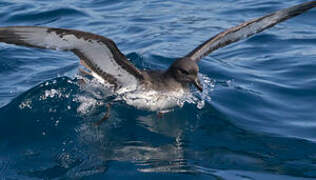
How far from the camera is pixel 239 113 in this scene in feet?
26.2

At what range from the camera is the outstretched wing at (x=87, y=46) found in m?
5.59

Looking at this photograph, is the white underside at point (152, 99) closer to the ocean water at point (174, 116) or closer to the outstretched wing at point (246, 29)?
the ocean water at point (174, 116)

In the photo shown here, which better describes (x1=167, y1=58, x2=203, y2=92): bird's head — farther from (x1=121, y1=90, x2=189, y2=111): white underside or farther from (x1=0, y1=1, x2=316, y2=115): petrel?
(x1=121, y1=90, x2=189, y2=111): white underside

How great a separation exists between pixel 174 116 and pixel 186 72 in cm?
84

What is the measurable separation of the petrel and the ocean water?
450mm

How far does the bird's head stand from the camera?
24.0 ft

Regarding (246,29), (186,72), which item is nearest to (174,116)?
(186,72)

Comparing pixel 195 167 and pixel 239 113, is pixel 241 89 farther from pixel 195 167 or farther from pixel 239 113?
pixel 195 167

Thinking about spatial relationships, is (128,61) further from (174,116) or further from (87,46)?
(174,116)

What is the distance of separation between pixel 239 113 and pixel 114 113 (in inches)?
82.3

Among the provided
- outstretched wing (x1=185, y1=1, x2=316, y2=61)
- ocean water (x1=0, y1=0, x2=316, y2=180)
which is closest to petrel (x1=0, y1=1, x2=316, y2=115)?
outstretched wing (x1=185, y1=1, x2=316, y2=61)

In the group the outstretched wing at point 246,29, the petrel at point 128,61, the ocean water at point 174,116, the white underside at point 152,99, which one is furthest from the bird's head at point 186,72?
the ocean water at point 174,116

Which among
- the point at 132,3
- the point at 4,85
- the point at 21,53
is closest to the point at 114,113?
the point at 4,85

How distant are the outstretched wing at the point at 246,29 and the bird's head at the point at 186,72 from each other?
0.47 metres
